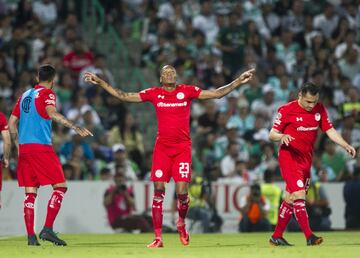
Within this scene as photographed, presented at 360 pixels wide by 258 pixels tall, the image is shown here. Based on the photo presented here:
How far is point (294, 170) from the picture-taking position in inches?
611

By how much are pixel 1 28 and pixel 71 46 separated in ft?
5.78

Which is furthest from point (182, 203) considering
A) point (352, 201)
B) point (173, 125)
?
point (352, 201)

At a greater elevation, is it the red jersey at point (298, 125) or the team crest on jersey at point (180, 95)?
the team crest on jersey at point (180, 95)

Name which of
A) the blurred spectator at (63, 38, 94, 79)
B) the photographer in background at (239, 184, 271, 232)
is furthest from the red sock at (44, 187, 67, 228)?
the blurred spectator at (63, 38, 94, 79)

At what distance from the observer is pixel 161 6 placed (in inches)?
1162

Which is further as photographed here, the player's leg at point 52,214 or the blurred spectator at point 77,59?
the blurred spectator at point 77,59

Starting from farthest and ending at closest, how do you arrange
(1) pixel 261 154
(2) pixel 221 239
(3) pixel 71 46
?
(3) pixel 71 46
(1) pixel 261 154
(2) pixel 221 239

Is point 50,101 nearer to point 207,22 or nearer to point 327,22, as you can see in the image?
point 207,22

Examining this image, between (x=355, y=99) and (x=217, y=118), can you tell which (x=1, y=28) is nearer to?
(x=217, y=118)

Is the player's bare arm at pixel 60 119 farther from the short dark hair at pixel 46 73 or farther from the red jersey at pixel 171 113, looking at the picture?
the red jersey at pixel 171 113

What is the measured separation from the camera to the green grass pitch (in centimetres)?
1387

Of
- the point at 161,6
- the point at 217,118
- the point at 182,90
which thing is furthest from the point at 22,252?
the point at 161,6

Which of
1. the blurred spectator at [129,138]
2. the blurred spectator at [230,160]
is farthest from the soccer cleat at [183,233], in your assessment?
the blurred spectator at [129,138]

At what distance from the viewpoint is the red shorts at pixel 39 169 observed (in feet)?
51.8
